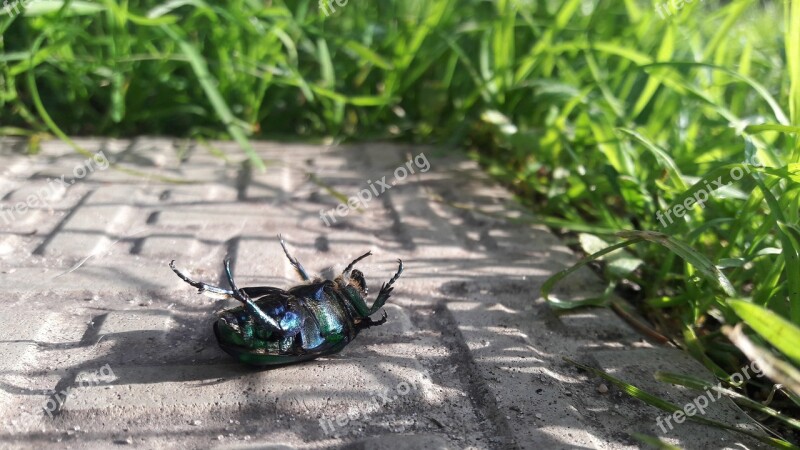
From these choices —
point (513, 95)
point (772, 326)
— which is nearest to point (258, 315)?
point (772, 326)

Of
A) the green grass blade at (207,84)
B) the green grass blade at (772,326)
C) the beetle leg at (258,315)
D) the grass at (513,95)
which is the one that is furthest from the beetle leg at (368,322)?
the green grass blade at (207,84)

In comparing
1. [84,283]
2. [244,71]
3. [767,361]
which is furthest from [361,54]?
[767,361]

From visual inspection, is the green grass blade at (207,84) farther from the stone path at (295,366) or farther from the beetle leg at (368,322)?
the beetle leg at (368,322)

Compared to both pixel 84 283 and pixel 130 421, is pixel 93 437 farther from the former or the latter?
pixel 84 283

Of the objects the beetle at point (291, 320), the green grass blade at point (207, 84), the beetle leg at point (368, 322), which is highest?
the green grass blade at point (207, 84)

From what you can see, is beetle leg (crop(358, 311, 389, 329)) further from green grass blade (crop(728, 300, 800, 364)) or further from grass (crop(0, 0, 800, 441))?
green grass blade (crop(728, 300, 800, 364))

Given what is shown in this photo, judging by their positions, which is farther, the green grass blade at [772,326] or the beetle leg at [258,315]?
the beetle leg at [258,315]
